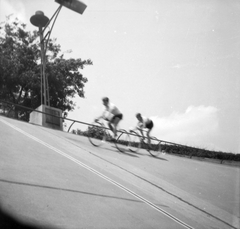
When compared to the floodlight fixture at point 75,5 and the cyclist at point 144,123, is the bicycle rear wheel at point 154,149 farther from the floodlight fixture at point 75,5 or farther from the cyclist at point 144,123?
the floodlight fixture at point 75,5

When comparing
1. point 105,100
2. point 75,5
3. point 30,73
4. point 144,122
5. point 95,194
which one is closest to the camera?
point 95,194

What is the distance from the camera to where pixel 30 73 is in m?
21.7

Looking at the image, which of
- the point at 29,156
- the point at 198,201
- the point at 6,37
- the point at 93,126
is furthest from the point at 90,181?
the point at 6,37

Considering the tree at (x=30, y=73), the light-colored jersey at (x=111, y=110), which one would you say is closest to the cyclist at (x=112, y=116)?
the light-colored jersey at (x=111, y=110)

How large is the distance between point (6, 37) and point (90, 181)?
2474 centimetres

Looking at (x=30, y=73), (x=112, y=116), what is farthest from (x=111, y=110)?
(x=30, y=73)

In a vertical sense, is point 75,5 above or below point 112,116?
above

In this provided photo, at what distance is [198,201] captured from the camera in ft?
19.4

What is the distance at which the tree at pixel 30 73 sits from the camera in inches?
845

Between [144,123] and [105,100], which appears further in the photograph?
[144,123]

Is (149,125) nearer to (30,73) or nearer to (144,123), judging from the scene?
(144,123)


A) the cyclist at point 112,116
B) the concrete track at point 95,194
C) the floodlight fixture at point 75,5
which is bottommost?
the concrete track at point 95,194

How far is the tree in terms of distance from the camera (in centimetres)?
2147

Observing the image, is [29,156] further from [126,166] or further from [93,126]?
[93,126]
